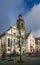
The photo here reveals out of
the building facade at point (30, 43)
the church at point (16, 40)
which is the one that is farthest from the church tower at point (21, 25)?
the building facade at point (30, 43)

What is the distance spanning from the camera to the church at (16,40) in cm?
7378

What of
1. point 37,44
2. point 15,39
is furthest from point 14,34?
point 37,44

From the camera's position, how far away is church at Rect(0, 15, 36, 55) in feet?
242

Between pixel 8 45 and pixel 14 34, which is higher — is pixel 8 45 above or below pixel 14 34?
below

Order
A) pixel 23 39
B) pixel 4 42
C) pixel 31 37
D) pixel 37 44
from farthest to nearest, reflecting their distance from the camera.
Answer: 1. pixel 37 44
2. pixel 31 37
3. pixel 23 39
4. pixel 4 42

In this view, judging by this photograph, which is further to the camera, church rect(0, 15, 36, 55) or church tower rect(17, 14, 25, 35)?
church tower rect(17, 14, 25, 35)

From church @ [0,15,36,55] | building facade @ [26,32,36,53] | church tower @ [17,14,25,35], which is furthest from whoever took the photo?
building facade @ [26,32,36,53]

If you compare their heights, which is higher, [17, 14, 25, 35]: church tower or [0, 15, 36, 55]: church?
[17, 14, 25, 35]: church tower

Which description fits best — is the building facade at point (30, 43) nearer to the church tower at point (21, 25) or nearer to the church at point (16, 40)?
the church at point (16, 40)

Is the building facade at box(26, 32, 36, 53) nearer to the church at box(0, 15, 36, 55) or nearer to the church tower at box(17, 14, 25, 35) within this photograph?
the church at box(0, 15, 36, 55)

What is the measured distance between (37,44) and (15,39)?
2506cm

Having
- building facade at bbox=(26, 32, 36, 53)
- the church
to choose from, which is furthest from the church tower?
building facade at bbox=(26, 32, 36, 53)

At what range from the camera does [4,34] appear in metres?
74.7

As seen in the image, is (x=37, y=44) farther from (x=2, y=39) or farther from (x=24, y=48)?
(x=2, y=39)
